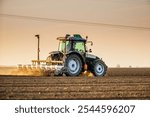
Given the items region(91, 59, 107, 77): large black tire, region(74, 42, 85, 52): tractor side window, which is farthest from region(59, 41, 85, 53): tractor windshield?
region(91, 59, 107, 77): large black tire

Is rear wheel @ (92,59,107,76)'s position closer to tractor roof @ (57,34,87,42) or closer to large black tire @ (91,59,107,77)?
large black tire @ (91,59,107,77)

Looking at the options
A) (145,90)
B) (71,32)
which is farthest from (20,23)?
(145,90)

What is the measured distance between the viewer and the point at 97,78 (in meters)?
2.78

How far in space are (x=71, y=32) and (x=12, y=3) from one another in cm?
33

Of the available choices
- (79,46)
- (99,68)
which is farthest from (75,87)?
(79,46)

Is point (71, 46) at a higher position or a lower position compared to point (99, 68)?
higher

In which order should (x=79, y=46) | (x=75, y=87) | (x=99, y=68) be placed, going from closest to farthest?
(x=75, y=87) < (x=99, y=68) < (x=79, y=46)

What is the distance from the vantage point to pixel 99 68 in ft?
8.89

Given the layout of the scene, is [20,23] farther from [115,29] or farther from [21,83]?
[115,29]

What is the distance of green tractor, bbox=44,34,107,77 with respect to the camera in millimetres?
2695

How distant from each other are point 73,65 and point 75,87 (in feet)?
0.65

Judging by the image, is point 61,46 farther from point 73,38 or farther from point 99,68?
point 99,68

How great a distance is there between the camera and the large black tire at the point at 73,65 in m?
2.74

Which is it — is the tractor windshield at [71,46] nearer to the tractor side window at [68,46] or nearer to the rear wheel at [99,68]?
the tractor side window at [68,46]
